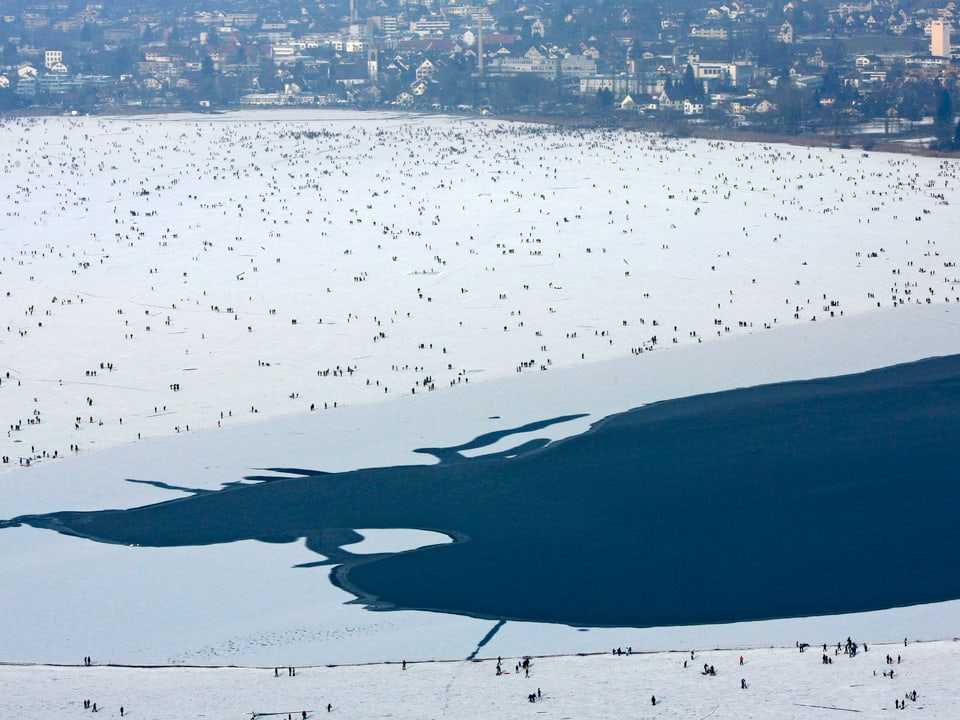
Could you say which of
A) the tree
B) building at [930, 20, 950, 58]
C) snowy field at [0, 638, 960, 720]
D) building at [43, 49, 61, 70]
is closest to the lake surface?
snowy field at [0, 638, 960, 720]

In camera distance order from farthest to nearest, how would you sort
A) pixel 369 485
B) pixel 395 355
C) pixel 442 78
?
pixel 442 78
pixel 395 355
pixel 369 485

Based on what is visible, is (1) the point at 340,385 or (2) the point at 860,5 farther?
(2) the point at 860,5

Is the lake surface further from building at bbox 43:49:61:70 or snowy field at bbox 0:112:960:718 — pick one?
building at bbox 43:49:61:70

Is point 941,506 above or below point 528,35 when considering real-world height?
below

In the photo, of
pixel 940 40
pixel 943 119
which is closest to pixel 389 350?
pixel 943 119

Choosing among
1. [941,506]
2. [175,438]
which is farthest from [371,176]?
[941,506]

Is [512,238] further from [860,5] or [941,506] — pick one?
[860,5]
